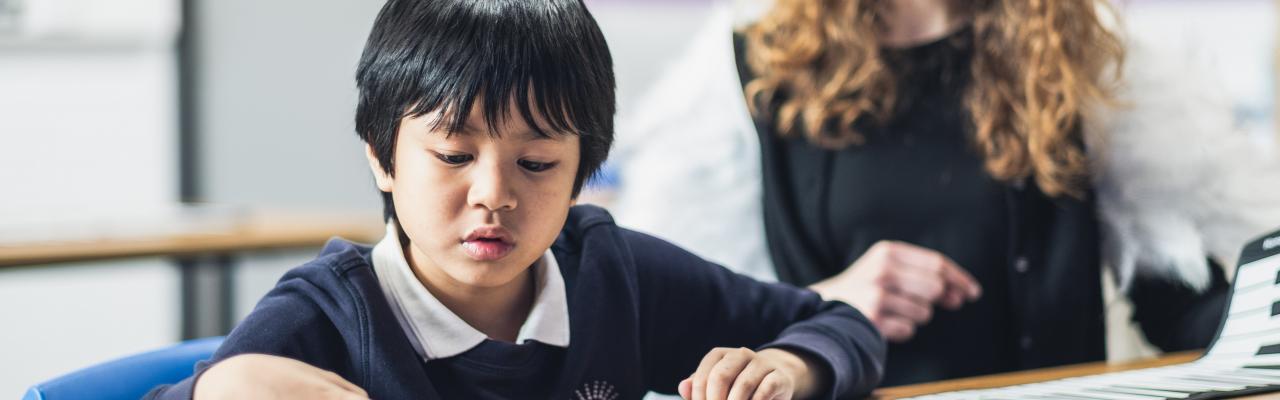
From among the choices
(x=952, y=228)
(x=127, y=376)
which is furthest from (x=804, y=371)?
(x=952, y=228)

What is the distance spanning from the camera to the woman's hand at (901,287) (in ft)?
3.77

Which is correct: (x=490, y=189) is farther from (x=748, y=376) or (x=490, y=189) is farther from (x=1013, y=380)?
(x=1013, y=380)

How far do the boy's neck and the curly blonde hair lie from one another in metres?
0.62

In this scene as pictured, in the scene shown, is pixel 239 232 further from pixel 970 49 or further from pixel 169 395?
pixel 169 395

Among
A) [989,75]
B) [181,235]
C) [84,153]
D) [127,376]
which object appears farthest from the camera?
[84,153]

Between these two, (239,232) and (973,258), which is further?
(239,232)

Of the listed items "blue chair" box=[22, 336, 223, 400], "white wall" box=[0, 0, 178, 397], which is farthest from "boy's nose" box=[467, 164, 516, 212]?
"white wall" box=[0, 0, 178, 397]

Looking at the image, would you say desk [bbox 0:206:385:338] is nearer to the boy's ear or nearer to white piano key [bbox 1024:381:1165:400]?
the boy's ear

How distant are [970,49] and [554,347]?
74 centimetres

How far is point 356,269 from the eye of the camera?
26.5 inches

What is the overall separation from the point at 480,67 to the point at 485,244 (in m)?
0.09

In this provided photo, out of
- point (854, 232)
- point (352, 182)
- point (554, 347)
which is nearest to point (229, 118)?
point (352, 182)

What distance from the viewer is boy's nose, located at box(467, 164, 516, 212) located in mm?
607

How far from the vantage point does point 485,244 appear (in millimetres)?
626
